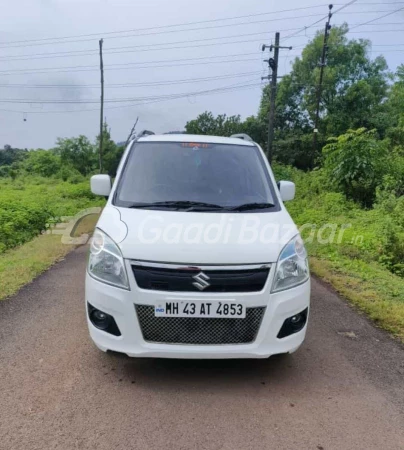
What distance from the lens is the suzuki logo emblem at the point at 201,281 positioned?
9.65ft

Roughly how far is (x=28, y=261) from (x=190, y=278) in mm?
4881

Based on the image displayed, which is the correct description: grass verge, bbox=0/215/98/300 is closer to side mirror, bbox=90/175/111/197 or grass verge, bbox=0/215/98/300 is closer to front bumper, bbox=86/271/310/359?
side mirror, bbox=90/175/111/197

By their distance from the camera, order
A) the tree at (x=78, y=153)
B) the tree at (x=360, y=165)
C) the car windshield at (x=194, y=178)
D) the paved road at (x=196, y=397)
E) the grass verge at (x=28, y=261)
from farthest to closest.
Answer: the tree at (x=78, y=153) < the tree at (x=360, y=165) < the grass verge at (x=28, y=261) < the car windshield at (x=194, y=178) < the paved road at (x=196, y=397)

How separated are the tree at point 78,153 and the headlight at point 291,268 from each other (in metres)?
45.6

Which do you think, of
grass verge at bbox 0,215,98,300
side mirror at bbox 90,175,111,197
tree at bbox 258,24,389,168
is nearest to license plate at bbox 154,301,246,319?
side mirror at bbox 90,175,111,197

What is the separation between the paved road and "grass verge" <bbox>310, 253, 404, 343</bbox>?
0.53 m

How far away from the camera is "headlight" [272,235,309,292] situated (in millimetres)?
3090

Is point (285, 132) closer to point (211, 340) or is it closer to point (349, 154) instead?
point (349, 154)

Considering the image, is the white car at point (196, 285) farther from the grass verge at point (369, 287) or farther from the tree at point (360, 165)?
the tree at point (360, 165)

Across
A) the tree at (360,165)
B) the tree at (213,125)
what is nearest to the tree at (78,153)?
the tree at (213,125)

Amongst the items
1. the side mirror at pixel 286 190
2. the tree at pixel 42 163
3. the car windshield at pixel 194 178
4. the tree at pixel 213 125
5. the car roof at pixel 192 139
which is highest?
the car roof at pixel 192 139

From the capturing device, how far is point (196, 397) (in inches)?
119

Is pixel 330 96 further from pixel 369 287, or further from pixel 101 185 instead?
pixel 101 185

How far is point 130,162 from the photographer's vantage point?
4301mm
